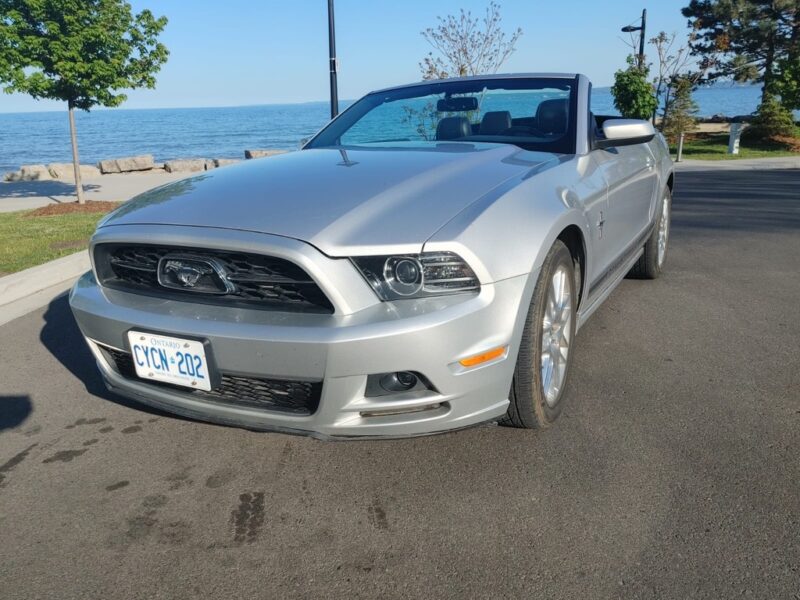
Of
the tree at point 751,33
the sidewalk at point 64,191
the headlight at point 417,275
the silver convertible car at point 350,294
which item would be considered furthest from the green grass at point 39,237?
the tree at point 751,33

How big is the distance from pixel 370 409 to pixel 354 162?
4.53 feet

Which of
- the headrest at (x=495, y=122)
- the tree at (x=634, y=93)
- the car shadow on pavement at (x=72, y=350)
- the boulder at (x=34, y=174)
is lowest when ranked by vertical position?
the car shadow on pavement at (x=72, y=350)

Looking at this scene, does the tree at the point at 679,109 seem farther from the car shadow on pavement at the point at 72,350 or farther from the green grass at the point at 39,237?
the car shadow on pavement at the point at 72,350

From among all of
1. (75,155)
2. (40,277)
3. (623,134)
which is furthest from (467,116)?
(75,155)

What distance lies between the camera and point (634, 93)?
731 inches

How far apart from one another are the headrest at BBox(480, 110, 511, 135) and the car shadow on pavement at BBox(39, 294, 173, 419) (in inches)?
90.2

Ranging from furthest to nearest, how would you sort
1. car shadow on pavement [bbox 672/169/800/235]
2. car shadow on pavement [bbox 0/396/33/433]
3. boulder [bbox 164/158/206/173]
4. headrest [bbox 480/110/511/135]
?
1. boulder [bbox 164/158/206/173]
2. car shadow on pavement [bbox 672/169/800/235]
3. headrest [bbox 480/110/511/135]
4. car shadow on pavement [bbox 0/396/33/433]

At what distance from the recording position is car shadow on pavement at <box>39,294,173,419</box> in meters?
3.40

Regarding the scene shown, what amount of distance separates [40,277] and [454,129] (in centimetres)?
374

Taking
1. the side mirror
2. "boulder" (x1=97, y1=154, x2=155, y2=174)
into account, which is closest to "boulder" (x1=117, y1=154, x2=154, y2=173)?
"boulder" (x1=97, y1=154, x2=155, y2=174)

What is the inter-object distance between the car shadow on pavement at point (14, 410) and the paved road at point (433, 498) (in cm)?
1

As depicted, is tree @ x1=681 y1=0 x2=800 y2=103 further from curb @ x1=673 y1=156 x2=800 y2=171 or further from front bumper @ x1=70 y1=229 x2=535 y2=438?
front bumper @ x1=70 y1=229 x2=535 y2=438

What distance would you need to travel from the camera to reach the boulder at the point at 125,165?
19.1m

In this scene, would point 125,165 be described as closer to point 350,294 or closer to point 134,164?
point 134,164
